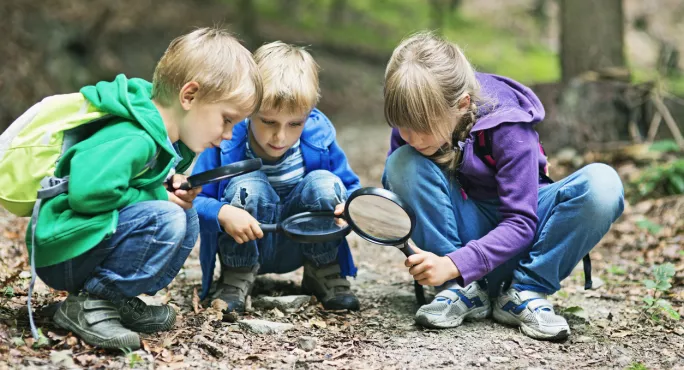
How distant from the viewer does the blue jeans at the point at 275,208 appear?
297 centimetres

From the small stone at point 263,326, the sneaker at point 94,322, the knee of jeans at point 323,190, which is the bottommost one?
the small stone at point 263,326

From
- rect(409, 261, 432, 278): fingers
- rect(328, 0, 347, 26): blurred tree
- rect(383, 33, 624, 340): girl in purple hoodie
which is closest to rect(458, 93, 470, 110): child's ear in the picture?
rect(383, 33, 624, 340): girl in purple hoodie

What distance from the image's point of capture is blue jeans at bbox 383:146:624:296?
282cm

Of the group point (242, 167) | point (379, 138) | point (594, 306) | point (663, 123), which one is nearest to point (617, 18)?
point (663, 123)

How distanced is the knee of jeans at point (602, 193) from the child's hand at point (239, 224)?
1331 mm

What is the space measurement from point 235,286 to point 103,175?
101 cm

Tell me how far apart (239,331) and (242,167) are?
26.6 inches

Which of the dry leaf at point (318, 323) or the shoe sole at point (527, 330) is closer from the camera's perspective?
the shoe sole at point (527, 330)

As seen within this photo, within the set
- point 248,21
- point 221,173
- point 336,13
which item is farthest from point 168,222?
point 336,13

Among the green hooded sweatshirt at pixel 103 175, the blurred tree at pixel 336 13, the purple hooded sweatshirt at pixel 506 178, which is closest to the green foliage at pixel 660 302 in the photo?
the purple hooded sweatshirt at pixel 506 178

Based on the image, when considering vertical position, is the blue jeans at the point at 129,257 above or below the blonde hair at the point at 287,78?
below

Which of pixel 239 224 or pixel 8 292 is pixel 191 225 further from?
pixel 8 292

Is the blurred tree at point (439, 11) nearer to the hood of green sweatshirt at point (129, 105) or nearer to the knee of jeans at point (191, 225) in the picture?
the knee of jeans at point (191, 225)

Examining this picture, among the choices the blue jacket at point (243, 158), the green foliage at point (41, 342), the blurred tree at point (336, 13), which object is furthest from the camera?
the blurred tree at point (336, 13)
